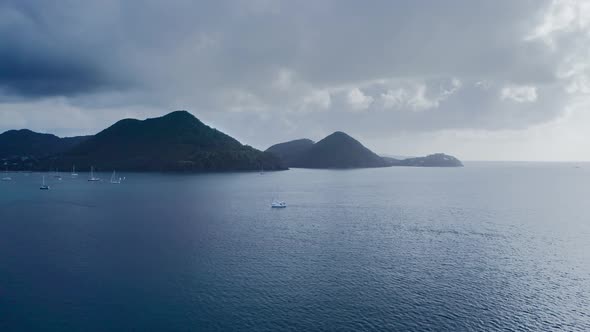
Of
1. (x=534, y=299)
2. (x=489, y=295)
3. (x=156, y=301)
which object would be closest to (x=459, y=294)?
(x=489, y=295)

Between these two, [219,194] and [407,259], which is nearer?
[407,259]

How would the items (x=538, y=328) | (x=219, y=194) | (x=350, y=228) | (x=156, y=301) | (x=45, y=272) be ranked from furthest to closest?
(x=219, y=194) → (x=350, y=228) → (x=45, y=272) → (x=156, y=301) → (x=538, y=328)

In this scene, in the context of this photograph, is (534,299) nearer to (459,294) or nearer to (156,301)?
(459,294)

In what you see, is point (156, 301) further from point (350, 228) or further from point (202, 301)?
point (350, 228)

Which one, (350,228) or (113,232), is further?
(350,228)

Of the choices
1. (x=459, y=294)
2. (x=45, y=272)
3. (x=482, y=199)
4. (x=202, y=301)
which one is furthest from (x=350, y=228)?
(x=482, y=199)

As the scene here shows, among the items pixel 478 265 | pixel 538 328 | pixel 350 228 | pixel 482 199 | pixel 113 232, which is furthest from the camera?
pixel 482 199
